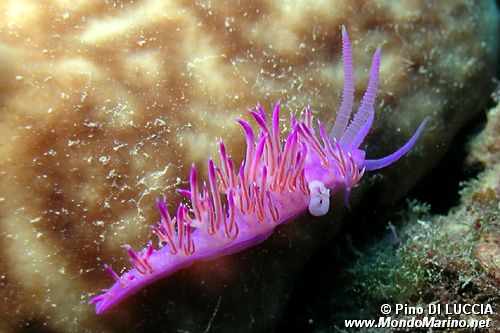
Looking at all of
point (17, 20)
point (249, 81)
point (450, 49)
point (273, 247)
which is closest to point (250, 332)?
point (273, 247)

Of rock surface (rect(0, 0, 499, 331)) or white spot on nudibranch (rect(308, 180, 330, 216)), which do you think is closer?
rock surface (rect(0, 0, 499, 331))

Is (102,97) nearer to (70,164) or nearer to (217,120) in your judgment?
(70,164)

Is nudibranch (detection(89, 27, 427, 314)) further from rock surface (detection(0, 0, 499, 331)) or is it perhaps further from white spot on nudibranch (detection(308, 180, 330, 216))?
rock surface (detection(0, 0, 499, 331))

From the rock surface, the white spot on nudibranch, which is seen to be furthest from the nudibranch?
the rock surface

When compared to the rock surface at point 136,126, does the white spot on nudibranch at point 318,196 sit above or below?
below

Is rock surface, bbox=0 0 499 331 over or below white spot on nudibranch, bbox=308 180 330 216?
over

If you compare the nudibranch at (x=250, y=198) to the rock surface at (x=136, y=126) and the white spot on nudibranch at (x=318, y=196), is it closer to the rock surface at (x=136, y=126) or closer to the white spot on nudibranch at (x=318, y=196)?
the white spot on nudibranch at (x=318, y=196)

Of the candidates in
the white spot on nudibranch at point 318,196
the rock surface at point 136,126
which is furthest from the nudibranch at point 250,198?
the rock surface at point 136,126
